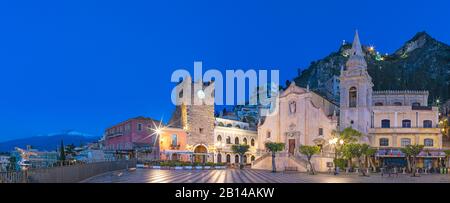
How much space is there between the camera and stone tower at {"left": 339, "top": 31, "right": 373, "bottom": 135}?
62.6 meters

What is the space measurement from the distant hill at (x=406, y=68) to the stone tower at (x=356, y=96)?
39.6m

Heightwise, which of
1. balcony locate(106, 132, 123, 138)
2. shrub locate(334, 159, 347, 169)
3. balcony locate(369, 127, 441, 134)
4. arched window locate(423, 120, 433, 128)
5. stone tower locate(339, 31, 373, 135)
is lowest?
shrub locate(334, 159, 347, 169)

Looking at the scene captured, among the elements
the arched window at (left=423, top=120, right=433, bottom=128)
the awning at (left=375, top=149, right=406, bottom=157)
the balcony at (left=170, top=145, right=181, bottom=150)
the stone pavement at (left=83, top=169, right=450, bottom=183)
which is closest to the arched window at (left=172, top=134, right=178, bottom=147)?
the balcony at (left=170, top=145, right=181, bottom=150)

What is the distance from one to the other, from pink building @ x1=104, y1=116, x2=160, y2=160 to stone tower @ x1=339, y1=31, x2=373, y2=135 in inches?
1109

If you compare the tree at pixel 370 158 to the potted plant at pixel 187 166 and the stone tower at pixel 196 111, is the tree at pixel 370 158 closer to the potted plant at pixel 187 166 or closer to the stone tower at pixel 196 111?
the potted plant at pixel 187 166

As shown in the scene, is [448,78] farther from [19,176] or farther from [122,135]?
[19,176]

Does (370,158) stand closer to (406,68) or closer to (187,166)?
(187,166)

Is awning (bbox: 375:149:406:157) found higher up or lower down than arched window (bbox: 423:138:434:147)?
lower down

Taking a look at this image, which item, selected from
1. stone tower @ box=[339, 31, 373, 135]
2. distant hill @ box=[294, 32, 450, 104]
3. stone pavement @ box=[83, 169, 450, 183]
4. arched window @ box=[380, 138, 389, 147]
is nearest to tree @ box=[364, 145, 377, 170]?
arched window @ box=[380, 138, 389, 147]

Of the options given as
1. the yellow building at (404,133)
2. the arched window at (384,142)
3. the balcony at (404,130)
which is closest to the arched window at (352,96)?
the yellow building at (404,133)

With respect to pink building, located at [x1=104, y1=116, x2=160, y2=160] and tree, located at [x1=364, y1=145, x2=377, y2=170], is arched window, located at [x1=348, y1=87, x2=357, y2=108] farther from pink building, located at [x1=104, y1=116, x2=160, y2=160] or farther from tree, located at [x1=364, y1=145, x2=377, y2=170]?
pink building, located at [x1=104, y1=116, x2=160, y2=160]

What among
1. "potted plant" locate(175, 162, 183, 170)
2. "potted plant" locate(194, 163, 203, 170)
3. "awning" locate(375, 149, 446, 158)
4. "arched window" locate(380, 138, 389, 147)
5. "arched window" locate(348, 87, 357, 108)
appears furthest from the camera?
"arched window" locate(348, 87, 357, 108)

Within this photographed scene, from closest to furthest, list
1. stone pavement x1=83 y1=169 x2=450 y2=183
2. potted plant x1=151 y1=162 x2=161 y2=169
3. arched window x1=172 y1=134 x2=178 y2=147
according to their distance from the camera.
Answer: stone pavement x1=83 y1=169 x2=450 y2=183 < potted plant x1=151 y1=162 x2=161 y2=169 < arched window x1=172 y1=134 x2=178 y2=147

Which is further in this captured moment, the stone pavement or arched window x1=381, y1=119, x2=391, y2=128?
arched window x1=381, y1=119, x2=391, y2=128
